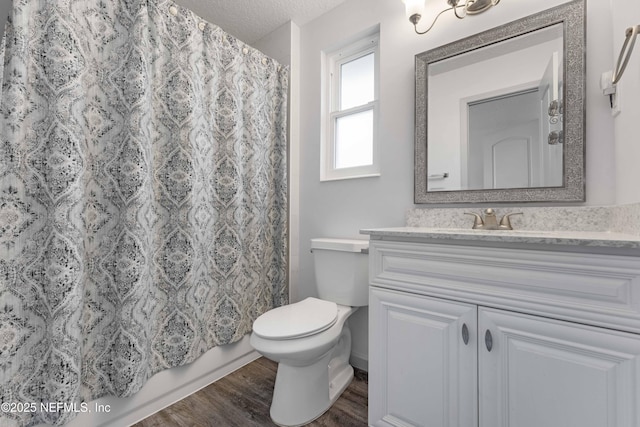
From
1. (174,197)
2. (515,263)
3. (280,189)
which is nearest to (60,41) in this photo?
(174,197)

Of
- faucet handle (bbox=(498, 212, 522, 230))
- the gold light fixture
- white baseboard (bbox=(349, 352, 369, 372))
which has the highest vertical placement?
the gold light fixture

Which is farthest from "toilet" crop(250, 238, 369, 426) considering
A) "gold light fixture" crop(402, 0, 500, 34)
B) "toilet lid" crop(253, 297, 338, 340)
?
"gold light fixture" crop(402, 0, 500, 34)

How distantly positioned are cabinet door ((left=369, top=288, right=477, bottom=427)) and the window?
897mm

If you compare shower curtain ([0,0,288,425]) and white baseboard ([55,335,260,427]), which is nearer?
shower curtain ([0,0,288,425])

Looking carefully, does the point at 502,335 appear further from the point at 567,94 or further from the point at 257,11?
the point at 257,11

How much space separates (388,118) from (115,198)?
1470mm

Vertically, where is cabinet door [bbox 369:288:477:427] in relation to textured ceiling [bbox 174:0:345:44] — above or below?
below

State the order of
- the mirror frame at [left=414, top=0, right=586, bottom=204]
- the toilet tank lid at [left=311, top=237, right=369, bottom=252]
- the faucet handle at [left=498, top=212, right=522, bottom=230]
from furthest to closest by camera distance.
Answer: the toilet tank lid at [left=311, top=237, right=369, bottom=252], the faucet handle at [left=498, top=212, right=522, bottom=230], the mirror frame at [left=414, top=0, right=586, bottom=204]

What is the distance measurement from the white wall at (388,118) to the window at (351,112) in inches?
3.2

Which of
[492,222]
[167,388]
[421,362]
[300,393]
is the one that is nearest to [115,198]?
[167,388]

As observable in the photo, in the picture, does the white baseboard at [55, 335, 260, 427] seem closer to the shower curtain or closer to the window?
the shower curtain

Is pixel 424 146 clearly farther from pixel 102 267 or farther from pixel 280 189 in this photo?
pixel 102 267

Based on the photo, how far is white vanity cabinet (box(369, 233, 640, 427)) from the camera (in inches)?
27.8

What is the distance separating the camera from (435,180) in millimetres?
1437
